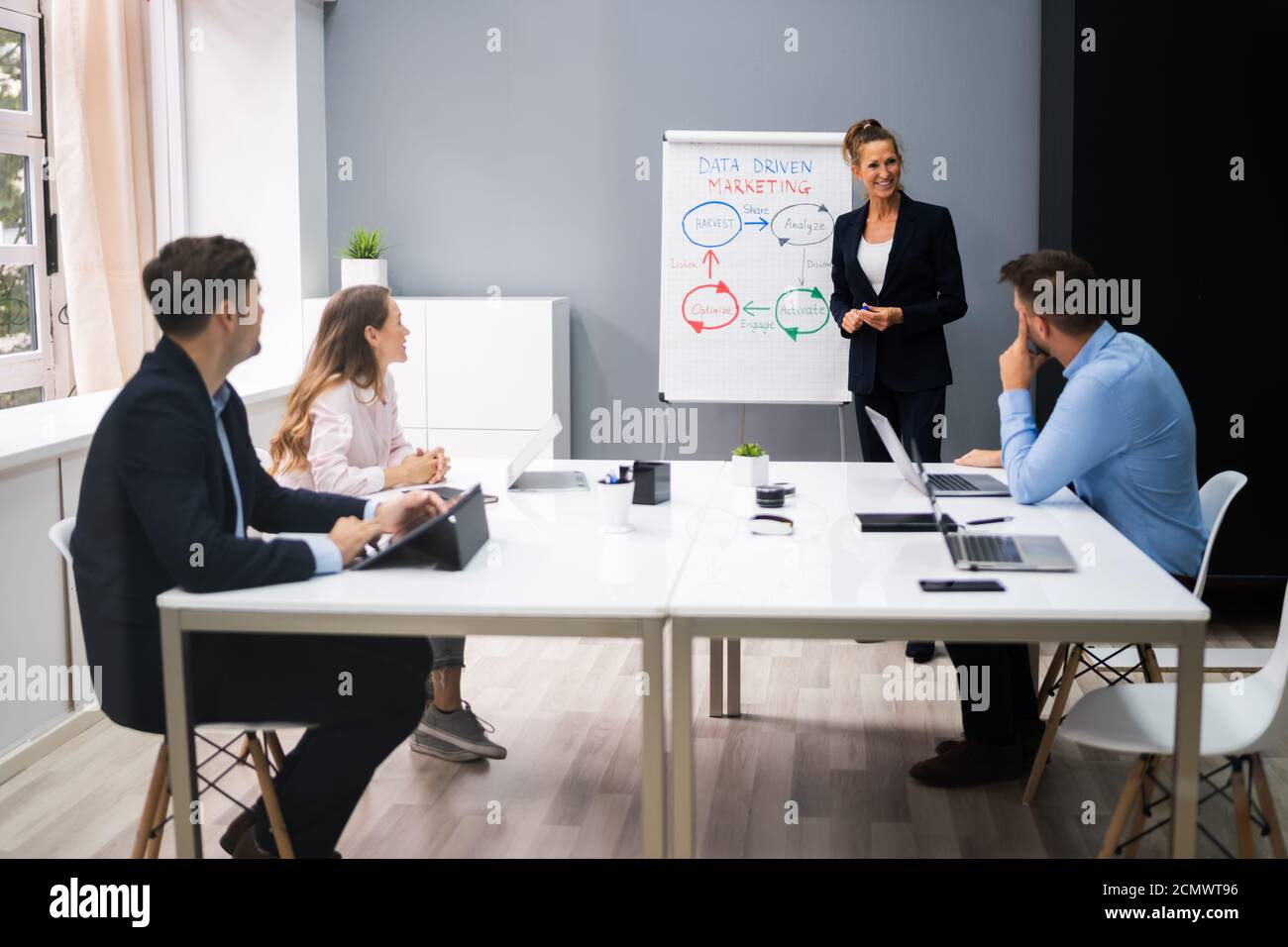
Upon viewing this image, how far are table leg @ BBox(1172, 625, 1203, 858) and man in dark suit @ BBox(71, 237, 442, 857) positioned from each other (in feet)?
4.61

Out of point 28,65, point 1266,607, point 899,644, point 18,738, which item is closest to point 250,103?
point 28,65

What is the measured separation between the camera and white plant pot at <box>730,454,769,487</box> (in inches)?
130

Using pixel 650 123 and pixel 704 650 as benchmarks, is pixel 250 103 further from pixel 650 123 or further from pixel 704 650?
pixel 704 650

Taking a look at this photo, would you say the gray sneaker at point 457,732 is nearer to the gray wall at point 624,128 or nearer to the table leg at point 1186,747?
the table leg at point 1186,747

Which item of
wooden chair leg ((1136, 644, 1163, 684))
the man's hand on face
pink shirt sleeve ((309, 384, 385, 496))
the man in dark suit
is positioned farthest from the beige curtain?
wooden chair leg ((1136, 644, 1163, 684))

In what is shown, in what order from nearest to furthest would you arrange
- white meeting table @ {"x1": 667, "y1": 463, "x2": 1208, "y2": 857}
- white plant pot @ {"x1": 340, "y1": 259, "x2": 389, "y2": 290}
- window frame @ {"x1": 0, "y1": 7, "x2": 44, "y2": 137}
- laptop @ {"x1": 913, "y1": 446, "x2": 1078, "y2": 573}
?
white meeting table @ {"x1": 667, "y1": 463, "x2": 1208, "y2": 857}
laptop @ {"x1": 913, "y1": 446, "x2": 1078, "y2": 573}
window frame @ {"x1": 0, "y1": 7, "x2": 44, "y2": 137}
white plant pot @ {"x1": 340, "y1": 259, "x2": 389, "y2": 290}

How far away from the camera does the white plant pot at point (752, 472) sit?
3303 mm

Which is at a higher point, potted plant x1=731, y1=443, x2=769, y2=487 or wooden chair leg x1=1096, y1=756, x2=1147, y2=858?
potted plant x1=731, y1=443, x2=769, y2=487

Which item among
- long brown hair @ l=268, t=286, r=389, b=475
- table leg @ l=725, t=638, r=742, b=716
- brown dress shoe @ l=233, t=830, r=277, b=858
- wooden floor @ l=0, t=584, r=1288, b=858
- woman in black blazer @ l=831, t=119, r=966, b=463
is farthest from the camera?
woman in black blazer @ l=831, t=119, r=966, b=463

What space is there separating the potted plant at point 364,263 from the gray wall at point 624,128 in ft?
0.98

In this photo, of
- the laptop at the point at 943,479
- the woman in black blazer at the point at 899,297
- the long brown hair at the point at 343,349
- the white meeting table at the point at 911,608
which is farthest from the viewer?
the woman in black blazer at the point at 899,297

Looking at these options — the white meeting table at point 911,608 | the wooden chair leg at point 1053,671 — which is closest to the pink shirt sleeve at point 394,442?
the white meeting table at point 911,608

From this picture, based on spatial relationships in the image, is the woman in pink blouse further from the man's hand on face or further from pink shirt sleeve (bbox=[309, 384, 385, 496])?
the man's hand on face

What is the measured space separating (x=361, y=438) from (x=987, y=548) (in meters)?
1.72
